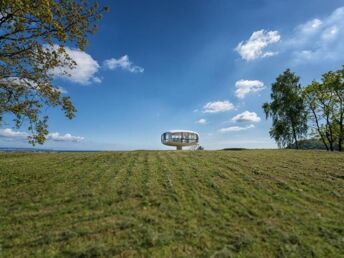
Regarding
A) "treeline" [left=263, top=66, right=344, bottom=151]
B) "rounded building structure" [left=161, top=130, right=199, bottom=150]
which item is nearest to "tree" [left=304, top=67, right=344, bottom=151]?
"treeline" [left=263, top=66, right=344, bottom=151]

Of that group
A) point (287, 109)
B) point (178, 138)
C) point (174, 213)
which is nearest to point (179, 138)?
point (178, 138)

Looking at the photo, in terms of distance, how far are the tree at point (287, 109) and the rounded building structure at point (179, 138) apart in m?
15.7

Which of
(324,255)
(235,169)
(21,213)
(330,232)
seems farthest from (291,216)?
(21,213)

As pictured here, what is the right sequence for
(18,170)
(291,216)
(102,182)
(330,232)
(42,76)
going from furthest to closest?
(18,170) → (42,76) → (102,182) → (291,216) → (330,232)

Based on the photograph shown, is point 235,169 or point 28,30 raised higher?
point 28,30

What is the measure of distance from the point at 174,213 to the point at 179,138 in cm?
3469

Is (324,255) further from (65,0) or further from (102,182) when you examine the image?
(65,0)

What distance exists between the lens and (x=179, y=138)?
42.6 meters

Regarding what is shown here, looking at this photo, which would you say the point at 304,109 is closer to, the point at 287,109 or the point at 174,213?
the point at 287,109

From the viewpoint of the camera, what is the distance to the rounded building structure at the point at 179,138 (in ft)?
140

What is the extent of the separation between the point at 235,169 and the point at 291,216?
237 inches

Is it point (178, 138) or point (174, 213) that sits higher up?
point (178, 138)

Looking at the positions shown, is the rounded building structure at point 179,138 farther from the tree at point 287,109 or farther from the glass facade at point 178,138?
the tree at point 287,109

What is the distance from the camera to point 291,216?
7.72 metres
